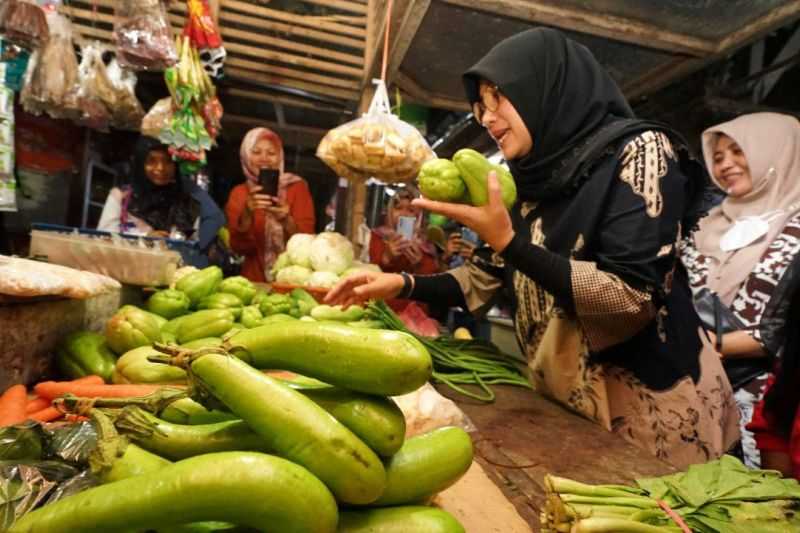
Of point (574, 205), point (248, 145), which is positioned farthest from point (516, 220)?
point (248, 145)

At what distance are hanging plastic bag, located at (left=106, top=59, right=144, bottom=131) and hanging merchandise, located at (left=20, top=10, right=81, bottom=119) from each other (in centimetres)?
35

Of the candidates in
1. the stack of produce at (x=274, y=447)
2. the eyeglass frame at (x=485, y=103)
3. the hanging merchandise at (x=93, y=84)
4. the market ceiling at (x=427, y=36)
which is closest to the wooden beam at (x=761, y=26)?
the market ceiling at (x=427, y=36)

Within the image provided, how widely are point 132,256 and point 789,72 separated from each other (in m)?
5.73

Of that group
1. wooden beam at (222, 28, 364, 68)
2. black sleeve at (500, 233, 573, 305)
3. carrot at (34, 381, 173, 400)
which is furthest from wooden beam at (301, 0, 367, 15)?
carrot at (34, 381, 173, 400)

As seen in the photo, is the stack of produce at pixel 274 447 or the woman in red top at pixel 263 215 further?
the woman in red top at pixel 263 215

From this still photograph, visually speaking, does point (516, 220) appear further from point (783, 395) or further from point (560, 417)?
point (783, 395)

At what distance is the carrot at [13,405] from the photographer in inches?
49.1

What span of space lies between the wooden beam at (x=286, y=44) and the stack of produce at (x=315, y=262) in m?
2.24

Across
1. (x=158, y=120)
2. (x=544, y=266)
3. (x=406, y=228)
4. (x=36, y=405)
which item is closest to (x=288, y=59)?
(x=158, y=120)

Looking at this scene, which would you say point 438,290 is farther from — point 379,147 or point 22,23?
point 22,23

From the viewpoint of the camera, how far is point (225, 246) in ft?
17.0

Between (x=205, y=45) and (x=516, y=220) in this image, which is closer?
(x=516, y=220)

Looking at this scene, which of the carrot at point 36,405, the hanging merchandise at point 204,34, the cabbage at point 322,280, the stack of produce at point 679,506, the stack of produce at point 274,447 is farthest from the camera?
the hanging merchandise at point 204,34

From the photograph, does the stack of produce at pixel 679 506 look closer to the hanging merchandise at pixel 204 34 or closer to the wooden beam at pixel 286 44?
the hanging merchandise at pixel 204 34
